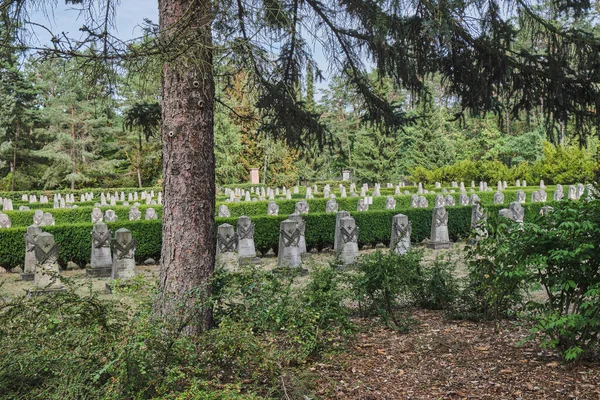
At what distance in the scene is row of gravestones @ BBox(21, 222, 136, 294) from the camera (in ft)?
27.9

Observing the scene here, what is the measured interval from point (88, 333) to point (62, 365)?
0.25 m

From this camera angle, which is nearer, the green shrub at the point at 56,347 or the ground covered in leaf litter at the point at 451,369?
the green shrub at the point at 56,347

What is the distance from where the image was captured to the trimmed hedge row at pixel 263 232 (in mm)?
10445

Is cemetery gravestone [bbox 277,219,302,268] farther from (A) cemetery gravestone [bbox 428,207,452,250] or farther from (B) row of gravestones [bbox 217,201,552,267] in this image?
(A) cemetery gravestone [bbox 428,207,452,250]

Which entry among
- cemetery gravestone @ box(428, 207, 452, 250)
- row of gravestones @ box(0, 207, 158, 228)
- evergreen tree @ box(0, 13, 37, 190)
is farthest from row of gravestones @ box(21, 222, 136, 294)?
evergreen tree @ box(0, 13, 37, 190)

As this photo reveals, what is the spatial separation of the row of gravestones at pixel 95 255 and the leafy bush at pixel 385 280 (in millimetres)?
4598

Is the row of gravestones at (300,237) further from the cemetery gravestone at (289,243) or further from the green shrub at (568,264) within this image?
the green shrub at (568,264)

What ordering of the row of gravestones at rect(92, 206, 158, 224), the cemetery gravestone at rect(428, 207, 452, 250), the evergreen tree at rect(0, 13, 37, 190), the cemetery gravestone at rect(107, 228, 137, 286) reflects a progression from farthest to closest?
1. the evergreen tree at rect(0, 13, 37, 190)
2. the row of gravestones at rect(92, 206, 158, 224)
3. the cemetery gravestone at rect(428, 207, 452, 250)
4. the cemetery gravestone at rect(107, 228, 137, 286)

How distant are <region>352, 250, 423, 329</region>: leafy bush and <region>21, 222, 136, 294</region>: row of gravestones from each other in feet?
15.1

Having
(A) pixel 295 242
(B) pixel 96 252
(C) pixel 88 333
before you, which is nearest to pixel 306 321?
(C) pixel 88 333

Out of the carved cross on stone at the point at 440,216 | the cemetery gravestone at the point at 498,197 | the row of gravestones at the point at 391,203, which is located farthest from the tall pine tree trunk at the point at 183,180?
the cemetery gravestone at the point at 498,197

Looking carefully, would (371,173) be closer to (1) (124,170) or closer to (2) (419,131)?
(2) (419,131)

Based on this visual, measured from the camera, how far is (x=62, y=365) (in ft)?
10.9

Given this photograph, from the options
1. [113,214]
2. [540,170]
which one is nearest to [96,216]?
[113,214]
